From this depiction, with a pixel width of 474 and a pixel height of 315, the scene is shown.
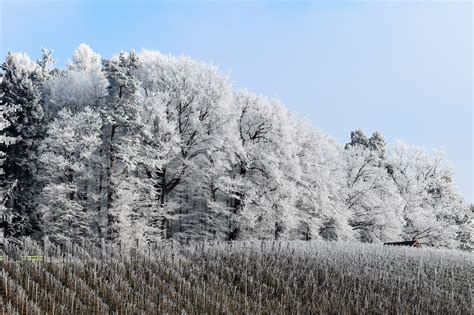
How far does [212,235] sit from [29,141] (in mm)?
14878

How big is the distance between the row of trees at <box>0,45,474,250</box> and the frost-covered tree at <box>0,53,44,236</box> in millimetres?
95

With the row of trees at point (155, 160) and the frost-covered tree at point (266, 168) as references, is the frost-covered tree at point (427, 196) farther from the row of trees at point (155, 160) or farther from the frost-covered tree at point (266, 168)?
the frost-covered tree at point (266, 168)

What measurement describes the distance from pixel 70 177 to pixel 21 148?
616 centimetres

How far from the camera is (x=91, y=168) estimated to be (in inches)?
1241

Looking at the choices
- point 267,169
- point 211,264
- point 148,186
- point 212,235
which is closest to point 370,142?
point 267,169

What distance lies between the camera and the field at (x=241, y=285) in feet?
34.0

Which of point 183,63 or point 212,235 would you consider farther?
point 183,63

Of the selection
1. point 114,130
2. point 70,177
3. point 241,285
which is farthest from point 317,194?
point 241,285

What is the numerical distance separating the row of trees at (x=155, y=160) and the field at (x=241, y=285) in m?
13.8

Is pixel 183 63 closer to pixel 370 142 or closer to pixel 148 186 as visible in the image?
pixel 148 186

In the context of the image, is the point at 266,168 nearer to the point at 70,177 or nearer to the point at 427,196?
the point at 70,177

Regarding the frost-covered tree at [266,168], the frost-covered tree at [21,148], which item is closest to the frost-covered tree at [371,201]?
the frost-covered tree at [266,168]

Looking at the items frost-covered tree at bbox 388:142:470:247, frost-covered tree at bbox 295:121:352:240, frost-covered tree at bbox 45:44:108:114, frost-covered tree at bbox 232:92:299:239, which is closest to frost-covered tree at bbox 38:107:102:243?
frost-covered tree at bbox 45:44:108:114

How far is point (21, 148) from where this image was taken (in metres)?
35.7
